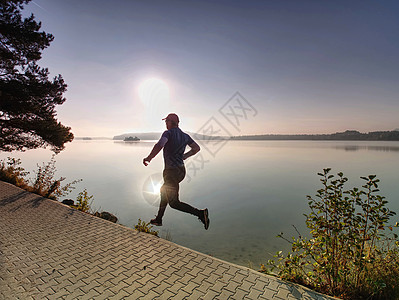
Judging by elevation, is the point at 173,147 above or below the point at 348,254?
above

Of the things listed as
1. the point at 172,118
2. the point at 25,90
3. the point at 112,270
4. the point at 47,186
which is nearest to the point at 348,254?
the point at 172,118

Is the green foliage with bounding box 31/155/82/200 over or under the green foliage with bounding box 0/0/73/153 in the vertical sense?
under

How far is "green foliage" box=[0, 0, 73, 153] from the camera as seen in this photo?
9.98 meters

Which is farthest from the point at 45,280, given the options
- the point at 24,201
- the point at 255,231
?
the point at 255,231

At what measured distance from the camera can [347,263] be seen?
3.43 m

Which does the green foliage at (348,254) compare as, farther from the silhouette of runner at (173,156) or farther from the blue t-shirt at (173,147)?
the blue t-shirt at (173,147)

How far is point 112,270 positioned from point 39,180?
8801mm

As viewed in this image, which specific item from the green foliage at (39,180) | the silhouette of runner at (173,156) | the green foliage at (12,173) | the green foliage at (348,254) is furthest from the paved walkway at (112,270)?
the green foliage at (12,173)

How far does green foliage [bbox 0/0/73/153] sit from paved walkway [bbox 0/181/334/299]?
7880 millimetres

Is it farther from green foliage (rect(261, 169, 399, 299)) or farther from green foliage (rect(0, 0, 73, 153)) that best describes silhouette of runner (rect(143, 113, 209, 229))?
green foliage (rect(0, 0, 73, 153))

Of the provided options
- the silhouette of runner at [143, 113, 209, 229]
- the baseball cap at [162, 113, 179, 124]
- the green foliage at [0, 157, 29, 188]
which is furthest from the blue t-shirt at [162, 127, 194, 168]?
the green foliage at [0, 157, 29, 188]

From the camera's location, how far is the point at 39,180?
9.76 metres

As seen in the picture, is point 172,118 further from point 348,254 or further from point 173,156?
point 348,254

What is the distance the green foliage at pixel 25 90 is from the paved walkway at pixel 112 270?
7.88m
